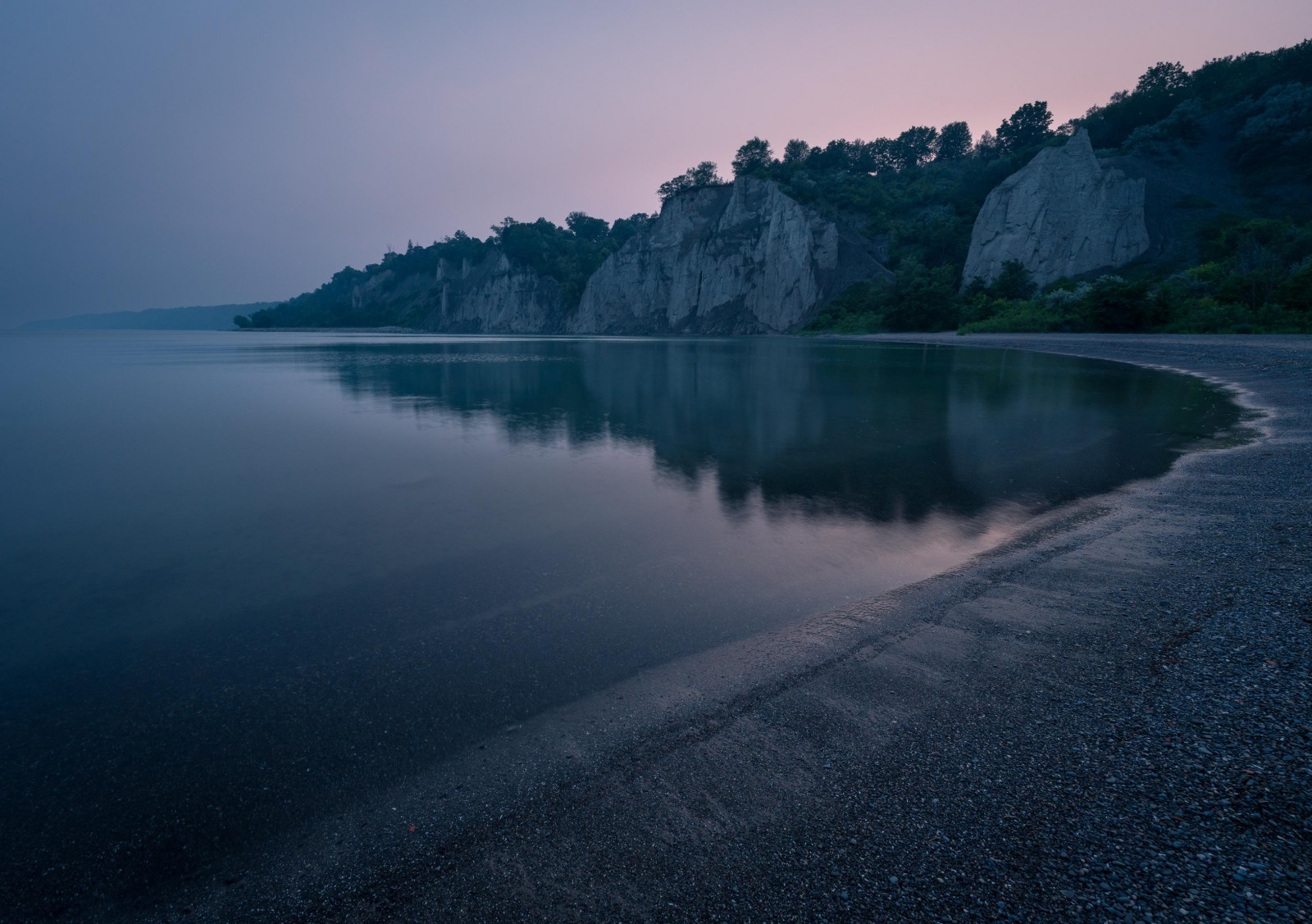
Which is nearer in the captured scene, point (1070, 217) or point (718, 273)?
point (1070, 217)

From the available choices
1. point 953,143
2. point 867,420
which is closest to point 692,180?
point 953,143

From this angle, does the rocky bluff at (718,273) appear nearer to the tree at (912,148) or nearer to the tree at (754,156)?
the tree at (754,156)

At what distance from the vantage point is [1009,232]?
65438 mm

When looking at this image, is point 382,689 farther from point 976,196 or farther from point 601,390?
point 976,196

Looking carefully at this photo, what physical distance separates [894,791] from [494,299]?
15065 cm

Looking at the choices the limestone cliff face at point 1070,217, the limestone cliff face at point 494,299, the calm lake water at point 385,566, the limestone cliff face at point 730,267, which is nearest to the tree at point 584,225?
the limestone cliff face at point 494,299

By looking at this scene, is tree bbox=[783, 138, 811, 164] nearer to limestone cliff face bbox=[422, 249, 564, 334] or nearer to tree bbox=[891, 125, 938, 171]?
tree bbox=[891, 125, 938, 171]

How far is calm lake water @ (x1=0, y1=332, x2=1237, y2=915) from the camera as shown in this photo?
376cm

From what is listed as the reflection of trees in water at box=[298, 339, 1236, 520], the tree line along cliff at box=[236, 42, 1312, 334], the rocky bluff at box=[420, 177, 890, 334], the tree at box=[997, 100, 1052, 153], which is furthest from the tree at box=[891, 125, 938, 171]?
the reflection of trees in water at box=[298, 339, 1236, 520]

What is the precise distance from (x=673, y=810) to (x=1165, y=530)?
7413 mm

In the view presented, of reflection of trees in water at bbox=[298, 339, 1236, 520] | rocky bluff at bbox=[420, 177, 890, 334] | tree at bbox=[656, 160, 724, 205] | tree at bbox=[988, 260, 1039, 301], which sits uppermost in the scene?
tree at bbox=[656, 160, 724, 205]

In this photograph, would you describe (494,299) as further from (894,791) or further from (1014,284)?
(894,791)

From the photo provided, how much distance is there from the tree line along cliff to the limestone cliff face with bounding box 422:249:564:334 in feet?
3.25

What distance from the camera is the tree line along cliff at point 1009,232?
46.7m
